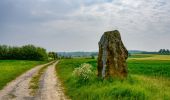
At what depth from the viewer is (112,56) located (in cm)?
2528

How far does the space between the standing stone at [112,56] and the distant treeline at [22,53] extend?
386 ft

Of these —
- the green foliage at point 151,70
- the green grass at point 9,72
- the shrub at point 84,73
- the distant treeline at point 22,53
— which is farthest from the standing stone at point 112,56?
the distant treeline at point 22,53

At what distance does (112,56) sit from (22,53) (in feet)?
394

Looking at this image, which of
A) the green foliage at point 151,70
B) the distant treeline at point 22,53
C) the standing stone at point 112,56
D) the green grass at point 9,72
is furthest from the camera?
the distant treeline at point 22,53

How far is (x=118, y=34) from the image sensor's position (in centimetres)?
2639

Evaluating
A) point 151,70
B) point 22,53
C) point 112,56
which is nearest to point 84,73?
point 112,56

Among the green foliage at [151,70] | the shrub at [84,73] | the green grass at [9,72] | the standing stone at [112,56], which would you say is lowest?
the green foliage at [151,70]

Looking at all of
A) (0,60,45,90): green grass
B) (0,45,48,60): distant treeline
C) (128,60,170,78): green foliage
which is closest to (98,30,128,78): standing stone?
(0,60,45,90): green grass

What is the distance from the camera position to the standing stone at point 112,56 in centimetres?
2475

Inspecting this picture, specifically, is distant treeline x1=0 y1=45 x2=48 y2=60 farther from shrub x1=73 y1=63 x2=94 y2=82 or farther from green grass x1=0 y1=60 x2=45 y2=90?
shrub x1=73 y1=63 x2=94 y2=82

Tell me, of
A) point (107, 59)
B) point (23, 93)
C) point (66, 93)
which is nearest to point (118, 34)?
point (107, 59)

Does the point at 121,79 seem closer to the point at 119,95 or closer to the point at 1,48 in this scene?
the point at 119,95

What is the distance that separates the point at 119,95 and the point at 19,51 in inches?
5025

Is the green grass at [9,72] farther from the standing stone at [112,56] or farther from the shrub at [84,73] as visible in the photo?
the standing stone at [112,56]
